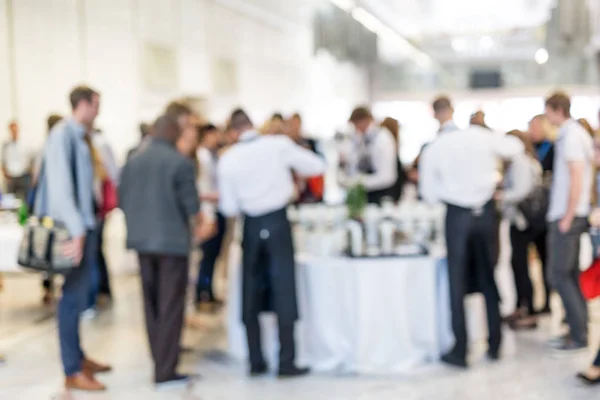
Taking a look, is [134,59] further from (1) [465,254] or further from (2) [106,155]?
(1) [465,254]

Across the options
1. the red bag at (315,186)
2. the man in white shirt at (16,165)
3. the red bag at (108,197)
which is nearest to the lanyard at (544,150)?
the red bag at (315,186)

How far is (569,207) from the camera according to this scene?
4.59 metres

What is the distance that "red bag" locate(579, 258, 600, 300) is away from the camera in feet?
14.3

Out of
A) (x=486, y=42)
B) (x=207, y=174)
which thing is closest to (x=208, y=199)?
(x=207, y=174)

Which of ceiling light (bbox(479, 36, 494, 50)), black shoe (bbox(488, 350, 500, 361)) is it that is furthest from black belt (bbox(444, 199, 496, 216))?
ceiling light (bbox(479, 36, 494, 50))

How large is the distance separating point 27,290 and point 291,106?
32.5 ft

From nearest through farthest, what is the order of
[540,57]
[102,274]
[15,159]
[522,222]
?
[522,222] < [102,274] < [15,159] < [540,57]

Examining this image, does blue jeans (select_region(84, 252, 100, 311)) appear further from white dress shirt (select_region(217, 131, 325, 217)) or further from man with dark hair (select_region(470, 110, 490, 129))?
man with dark hair (select_region(470, 110, 490, 129))

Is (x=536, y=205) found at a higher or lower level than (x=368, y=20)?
lower

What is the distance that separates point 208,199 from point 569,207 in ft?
8.76

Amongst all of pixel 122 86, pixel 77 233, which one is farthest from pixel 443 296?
pixel 122 86

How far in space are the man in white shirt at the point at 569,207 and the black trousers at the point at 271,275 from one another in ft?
5.14

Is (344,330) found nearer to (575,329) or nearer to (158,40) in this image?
(575,329)

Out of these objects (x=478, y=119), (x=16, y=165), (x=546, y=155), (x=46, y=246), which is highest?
(x=478, y=119)
